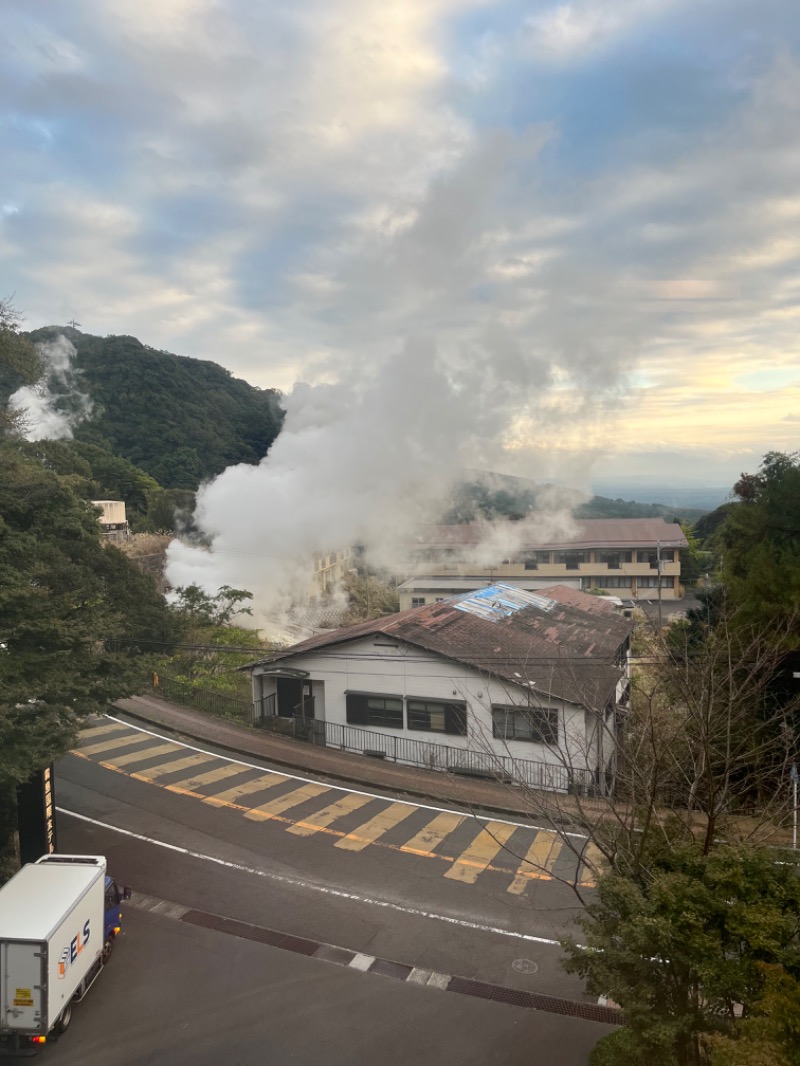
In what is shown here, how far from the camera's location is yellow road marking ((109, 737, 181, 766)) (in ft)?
62.3

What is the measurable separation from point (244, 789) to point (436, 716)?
19.9 feet

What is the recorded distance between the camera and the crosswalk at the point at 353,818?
13586 millimetres

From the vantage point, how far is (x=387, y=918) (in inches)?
455

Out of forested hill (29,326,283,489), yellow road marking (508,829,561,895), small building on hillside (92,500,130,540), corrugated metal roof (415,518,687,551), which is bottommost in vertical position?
yellow road marking (508,829,561,895)

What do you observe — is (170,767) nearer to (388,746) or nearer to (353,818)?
(353,818)

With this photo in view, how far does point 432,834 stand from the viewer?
15055 mm

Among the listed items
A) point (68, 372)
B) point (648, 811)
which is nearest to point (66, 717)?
point (648, 811)

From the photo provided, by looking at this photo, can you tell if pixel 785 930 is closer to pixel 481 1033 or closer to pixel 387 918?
pixel 481 1033

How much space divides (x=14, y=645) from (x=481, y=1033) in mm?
10133

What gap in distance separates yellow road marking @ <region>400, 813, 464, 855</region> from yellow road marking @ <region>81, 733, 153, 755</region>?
9718 mm

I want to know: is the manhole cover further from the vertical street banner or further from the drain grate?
the vertical street banner

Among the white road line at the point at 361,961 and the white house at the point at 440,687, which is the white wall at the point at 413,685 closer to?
the white house at the point at 440,687

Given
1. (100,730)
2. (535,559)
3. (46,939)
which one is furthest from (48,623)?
(535,559)

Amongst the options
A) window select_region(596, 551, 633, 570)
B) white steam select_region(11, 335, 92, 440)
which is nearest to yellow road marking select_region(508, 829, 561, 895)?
window select_region(596, 551, 633, 570)
